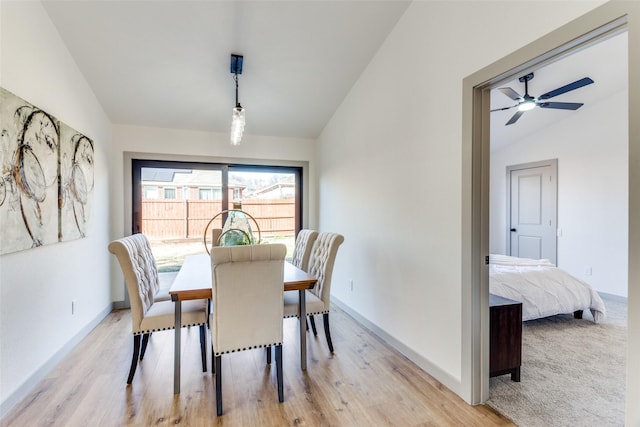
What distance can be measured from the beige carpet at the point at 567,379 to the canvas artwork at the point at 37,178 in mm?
3148

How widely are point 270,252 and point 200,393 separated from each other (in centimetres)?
111

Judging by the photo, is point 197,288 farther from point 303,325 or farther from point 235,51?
point 235,51

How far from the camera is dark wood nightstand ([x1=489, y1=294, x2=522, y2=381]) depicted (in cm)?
209

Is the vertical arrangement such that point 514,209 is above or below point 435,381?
above

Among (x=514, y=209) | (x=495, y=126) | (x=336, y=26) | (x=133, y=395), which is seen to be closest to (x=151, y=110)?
(x=336, y=26)

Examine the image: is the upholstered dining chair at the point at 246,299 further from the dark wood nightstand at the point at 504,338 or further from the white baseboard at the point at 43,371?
the dark wood nightstand at the point at 504,338

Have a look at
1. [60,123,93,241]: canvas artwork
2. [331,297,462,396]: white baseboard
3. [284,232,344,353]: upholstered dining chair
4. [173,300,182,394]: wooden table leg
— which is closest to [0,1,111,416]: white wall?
[60,123,93,241]: canvas artwork

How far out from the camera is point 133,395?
2021 mm

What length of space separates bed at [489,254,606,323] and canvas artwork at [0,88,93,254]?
12.4ft

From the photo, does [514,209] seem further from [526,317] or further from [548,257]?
[526,317]

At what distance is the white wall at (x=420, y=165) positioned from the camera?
1930mm

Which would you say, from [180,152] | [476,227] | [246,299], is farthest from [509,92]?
[180,152]

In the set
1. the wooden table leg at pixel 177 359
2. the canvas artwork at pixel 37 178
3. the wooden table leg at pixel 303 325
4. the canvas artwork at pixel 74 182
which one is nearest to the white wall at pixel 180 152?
the canvas artwork at pixel 74 182

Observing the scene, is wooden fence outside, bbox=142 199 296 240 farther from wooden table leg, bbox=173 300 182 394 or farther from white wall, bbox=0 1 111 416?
wooden table leg, bbox=173 300 182 394
